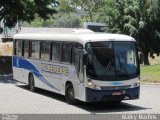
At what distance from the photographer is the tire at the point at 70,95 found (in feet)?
57.8

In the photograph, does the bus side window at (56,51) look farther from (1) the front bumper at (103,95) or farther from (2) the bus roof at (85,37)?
(1) the front bumper at (103,95)

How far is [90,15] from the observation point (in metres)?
86.4

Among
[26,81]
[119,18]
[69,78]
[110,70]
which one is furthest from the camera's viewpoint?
[119,18]

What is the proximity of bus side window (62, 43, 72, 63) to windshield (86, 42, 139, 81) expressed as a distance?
1.55 m

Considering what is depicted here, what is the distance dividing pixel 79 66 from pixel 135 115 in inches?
122

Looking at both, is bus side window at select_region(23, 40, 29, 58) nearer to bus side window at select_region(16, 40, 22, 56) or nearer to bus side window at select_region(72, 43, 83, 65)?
bus side window at select_region(16, 40, 22, 56)

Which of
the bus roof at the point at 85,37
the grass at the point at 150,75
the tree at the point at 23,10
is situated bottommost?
the grass at the point at 150,75

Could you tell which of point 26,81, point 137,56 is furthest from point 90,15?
point 137,56

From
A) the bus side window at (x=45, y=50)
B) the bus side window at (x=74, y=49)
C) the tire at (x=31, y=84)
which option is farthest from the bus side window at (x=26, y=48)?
the bus side window at (x=74, y=49)

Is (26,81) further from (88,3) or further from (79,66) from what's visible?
(88,3)

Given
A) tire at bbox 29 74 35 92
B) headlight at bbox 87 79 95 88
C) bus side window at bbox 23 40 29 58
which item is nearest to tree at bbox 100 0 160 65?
bus side window at bbox 23 40 29 58

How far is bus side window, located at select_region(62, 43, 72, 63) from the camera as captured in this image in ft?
59.2

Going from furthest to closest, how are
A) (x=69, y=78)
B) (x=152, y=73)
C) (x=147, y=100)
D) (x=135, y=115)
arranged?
(x=152, y=73)
(x=147, y=100)
(x=69, y=78)
(x=135, y=115)

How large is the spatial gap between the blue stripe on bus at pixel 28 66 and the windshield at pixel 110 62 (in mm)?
3517
